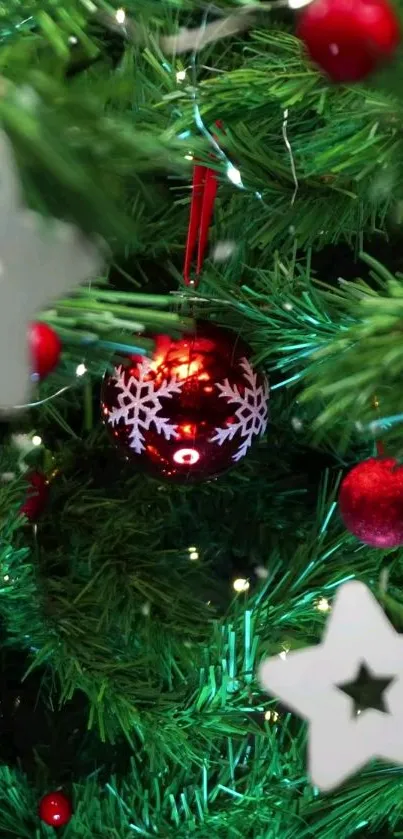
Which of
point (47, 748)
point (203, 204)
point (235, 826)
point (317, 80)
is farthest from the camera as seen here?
point (47, 748)

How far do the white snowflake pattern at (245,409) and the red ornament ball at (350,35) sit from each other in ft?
0.94

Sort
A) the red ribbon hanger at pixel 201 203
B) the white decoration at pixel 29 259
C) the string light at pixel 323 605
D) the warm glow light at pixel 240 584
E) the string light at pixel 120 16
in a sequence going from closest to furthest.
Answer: the white decoration at pixel 29 259, the string light at pixel 120 16, the red ribbon hanger at pixel 201 203, the string light at pixel 323 605, the warm glow light at pixel 240 584

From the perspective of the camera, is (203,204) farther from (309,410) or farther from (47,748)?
(47,748)

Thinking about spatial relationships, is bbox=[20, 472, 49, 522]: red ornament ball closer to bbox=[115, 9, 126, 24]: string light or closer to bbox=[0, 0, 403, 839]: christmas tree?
bbox=[0, 0, 403, 839]: christmas tree

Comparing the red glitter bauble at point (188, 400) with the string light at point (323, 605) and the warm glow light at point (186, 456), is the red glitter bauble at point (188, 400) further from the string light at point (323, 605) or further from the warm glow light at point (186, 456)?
the string light at point (323, 605)

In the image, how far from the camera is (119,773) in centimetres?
74

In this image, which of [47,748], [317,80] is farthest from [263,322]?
[47,748]

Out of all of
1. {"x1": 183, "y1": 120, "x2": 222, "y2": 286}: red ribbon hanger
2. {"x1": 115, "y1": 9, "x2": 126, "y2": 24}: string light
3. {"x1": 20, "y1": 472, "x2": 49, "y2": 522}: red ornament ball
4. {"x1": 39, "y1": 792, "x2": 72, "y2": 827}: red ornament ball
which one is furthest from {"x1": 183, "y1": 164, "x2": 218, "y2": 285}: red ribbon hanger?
{"x1": 39, "y1": 792, "x2": 72, "y2": 827}: red ornament ball

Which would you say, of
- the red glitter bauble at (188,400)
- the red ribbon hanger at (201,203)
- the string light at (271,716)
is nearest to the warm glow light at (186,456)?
the red glitter bauble at (188,400)

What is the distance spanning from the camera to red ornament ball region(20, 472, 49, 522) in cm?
65

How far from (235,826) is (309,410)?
0.31 metres

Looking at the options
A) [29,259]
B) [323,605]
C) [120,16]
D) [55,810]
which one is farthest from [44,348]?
[55,810]

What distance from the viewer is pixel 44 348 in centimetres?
27

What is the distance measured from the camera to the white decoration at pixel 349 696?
0.39 m
